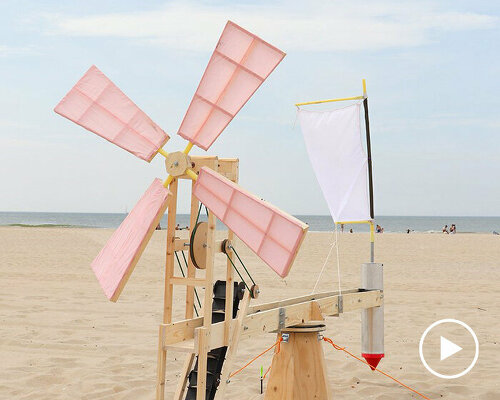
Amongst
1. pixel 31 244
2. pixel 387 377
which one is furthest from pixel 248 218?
pixel 31 244

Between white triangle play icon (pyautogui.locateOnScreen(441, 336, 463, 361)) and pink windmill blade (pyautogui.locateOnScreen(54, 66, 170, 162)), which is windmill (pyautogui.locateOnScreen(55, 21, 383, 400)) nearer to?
pink windmill blade (pyautogui.locateOnScreen(54, 66, 170, 162))

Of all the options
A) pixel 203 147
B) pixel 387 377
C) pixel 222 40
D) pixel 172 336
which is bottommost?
pixel 387 377

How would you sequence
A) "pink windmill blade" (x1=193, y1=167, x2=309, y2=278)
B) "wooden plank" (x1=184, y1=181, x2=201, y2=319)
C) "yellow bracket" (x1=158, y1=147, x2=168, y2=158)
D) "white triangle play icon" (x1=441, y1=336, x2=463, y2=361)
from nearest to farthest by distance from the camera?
"pink windmill blade" (x1=193, y1=167, x2=309, y2=278) → "yellow bracket" (x1=158, y1=147, x2=168, y2=158) → "wooden plank" (x1=184, y1=181, x2=201, y2=319) → "white triangle play icon" (x1=441, y1=336, x2=463, y2=361)

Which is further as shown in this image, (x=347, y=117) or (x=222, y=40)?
(x=347, y=117)

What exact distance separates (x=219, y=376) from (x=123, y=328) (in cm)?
503

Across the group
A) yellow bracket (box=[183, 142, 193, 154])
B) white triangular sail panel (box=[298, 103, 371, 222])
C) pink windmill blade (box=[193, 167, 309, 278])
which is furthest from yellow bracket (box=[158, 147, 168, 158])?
white triangular sail panel (box=[298, 103, 371, 222])

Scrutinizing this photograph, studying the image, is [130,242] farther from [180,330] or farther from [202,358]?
[202,358]

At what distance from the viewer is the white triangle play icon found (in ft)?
27.2

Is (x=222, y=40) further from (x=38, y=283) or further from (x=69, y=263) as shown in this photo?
(x=69, y=263)

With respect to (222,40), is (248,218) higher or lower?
lower

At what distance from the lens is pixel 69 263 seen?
62.9ft

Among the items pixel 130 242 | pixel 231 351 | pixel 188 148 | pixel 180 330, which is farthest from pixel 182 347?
pixel 188 148

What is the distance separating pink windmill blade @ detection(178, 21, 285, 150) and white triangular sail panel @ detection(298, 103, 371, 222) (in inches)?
104

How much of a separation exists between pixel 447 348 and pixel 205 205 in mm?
5593
